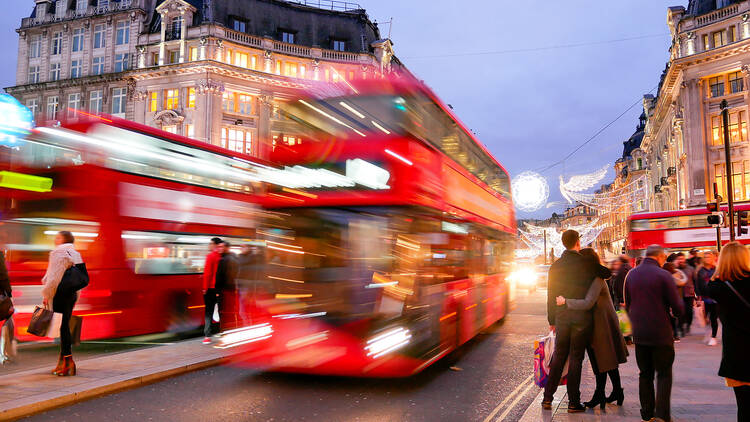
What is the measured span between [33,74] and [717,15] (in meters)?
48.1

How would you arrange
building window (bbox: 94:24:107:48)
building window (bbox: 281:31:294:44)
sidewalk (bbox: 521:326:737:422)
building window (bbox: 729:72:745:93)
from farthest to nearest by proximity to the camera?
building window (bbox: 281:31:294:44), building window (bbox: 94:24:107:48), building window (bbox: 729:72:745:93), sidewalk (bbox: 521:326:737:422)

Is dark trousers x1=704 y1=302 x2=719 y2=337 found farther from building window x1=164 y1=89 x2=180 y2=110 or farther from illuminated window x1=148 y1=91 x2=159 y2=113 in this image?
illuminated window x1=148 y1=91 x2=159 y2=113

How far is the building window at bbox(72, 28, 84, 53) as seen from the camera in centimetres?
4093

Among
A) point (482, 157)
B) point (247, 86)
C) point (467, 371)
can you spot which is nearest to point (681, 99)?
point (247, 86)

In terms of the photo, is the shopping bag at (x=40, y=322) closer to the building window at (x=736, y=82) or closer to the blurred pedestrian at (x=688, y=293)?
the blurred pedestrian at (x=688, y=293)

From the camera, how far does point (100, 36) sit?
4059 cm

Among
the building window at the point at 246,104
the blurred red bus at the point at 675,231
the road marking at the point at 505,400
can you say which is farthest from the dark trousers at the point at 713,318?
the building window at the point at 246,104

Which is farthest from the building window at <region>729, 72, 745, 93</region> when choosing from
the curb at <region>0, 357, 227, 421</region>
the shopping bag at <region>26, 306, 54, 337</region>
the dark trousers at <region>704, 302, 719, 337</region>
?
the shopping bag at <region>26, 306, 54, 337</region>

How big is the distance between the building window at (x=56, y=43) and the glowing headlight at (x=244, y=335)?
39541mm

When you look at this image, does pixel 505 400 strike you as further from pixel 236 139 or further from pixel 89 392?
pixel 236 139

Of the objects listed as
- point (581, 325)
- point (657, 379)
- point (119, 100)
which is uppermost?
point (119, 100)

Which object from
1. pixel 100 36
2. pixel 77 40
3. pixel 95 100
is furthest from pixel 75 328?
pixel 77 40

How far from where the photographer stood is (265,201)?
7.52 meters

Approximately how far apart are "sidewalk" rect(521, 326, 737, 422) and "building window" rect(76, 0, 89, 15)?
4437 cm
